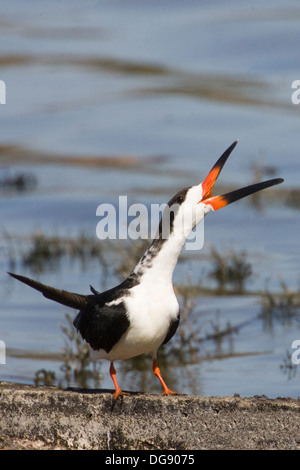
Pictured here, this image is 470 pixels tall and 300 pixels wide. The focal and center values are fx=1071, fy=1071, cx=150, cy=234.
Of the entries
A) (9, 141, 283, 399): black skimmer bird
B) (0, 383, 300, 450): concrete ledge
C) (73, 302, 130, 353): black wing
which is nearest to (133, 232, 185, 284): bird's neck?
(9, 141, 283, 399): black skimmer bird

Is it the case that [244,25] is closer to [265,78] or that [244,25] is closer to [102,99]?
[265,78]

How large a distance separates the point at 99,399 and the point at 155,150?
1194cm

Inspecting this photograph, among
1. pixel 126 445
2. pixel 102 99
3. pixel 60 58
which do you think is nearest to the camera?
pixel 126 445

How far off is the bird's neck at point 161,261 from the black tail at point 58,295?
463 millimetres

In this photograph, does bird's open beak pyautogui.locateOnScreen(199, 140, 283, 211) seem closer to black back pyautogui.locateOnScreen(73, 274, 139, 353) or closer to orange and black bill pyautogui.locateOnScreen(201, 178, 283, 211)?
orange and black bill pyautogui.locateOnScreen(201, 178, 283, 211)

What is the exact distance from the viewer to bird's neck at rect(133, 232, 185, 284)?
5.70 m

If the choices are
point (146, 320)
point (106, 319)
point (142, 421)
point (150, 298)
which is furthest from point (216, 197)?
point (142, 421)

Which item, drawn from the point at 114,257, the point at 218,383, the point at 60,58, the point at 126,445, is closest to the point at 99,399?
the point at 126,445

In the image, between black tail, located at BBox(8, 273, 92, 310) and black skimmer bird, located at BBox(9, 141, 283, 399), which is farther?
black tail, located at BBox(8, 273, 92, 310)

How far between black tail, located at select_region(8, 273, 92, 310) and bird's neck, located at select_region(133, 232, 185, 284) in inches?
18.2

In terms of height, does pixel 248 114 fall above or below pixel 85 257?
above

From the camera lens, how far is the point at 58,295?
5.87m

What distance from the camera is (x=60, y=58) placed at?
21625mm

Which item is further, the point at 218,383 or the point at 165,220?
the point at 218,383
